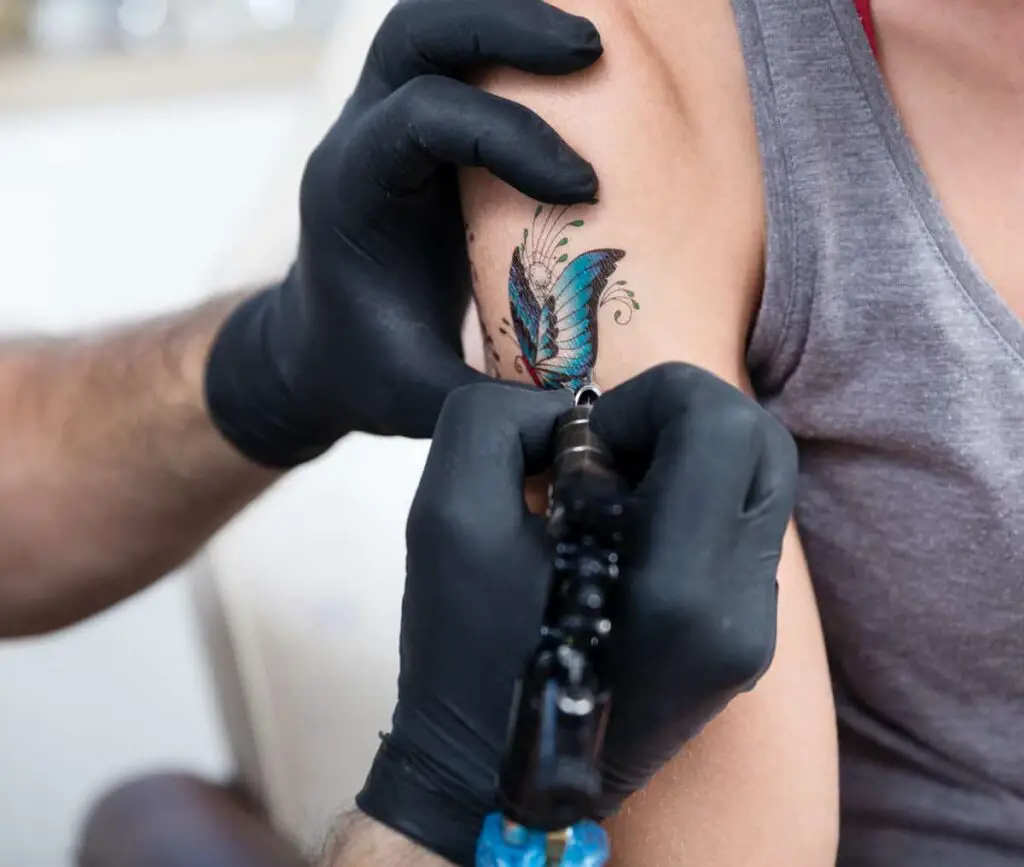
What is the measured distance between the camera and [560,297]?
2.05 ft

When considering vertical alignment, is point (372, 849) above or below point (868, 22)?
below

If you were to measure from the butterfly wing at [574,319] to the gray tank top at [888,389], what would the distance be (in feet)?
0.35

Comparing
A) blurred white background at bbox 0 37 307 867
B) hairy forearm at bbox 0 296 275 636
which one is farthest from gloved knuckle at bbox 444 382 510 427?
blurred white background at bbox 0 37 307 867

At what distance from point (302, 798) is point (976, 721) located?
0.88 meters

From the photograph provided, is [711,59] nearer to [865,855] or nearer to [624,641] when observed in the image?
[624,641]

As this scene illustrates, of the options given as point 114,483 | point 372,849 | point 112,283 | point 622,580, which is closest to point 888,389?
point 622,580

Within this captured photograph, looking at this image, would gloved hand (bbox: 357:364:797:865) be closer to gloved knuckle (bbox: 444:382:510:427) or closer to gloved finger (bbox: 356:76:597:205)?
gloved knuckle (bbox: 444:382:510:427)

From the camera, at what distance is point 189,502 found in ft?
3.26

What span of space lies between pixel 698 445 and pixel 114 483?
0.68 m

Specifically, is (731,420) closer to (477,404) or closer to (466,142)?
(477,404)

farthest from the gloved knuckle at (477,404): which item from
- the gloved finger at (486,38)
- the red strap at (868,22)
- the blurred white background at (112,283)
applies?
the blurred white background at (112,283)

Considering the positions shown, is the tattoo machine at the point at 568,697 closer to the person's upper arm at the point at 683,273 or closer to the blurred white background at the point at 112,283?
the person's upper arm at the point at 683,273

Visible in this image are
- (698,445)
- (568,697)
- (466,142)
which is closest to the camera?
(568,697)

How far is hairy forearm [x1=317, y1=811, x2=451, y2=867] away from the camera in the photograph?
1.85 ft
